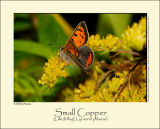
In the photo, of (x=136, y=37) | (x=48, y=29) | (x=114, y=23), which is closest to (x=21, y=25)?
(x=48, y=29)

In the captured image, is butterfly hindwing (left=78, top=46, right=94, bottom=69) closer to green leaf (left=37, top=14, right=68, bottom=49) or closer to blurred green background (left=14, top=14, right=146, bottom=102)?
blurred green background (left=14, top=14, right=146, bottom=102)

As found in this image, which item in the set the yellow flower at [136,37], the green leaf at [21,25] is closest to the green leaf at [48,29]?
the green leaf at [21,25]

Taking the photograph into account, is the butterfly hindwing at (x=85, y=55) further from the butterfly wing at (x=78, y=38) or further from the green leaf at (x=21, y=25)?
the green leaf at (x=21, y=25)

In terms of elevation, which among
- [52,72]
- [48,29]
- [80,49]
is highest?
[48,29]

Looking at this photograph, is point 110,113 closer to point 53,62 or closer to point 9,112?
point 53,62

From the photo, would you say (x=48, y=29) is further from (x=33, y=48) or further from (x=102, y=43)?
(x=102, y=43)

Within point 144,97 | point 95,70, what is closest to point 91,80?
point 95,70
